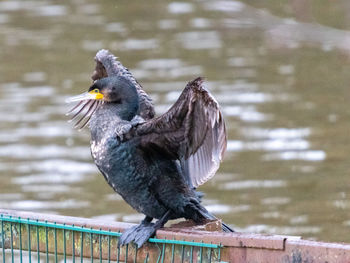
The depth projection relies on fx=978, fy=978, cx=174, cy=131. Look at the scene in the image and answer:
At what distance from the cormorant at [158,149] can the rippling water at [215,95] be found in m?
0.61

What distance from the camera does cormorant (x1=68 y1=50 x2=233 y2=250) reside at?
4801mm

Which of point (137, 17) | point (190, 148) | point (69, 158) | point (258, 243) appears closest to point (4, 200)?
point (69, 158)

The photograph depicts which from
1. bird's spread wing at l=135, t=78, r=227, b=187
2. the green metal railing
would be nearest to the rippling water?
bird's spread wing at l=135, t=78, r=227, b=187

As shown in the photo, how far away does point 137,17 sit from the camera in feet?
47.5

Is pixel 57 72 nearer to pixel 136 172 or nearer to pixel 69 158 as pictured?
pixel 69 158

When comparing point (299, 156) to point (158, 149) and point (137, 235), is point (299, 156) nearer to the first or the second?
point (158, 149)

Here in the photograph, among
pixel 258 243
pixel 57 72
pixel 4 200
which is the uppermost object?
pixel 57 72

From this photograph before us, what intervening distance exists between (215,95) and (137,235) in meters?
6.30

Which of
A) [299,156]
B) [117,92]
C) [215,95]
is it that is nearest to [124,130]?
[117,92]

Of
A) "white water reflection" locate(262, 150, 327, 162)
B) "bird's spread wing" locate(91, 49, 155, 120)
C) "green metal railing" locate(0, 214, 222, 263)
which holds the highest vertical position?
"white water reflection" locate(262, 150, 327, 162)

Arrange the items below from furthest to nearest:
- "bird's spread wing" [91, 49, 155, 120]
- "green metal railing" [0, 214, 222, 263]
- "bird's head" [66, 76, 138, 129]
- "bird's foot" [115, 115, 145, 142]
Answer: "bird's spread wing" [91, 49, 155, 120], "bird's head" [66, 76, 138, 129], "bird's foot" [115, 115, 145, 142], "green metal railing" [0, 214, 222, 263]

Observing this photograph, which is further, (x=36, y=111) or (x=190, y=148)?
(x=36, y=111)

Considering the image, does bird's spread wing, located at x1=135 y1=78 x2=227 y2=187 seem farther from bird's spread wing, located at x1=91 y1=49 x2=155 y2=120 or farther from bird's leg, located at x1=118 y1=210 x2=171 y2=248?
bird's spread wing, located at x1=91 y1=49 x2=155 y2=120

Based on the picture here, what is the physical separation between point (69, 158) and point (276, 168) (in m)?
2.03
